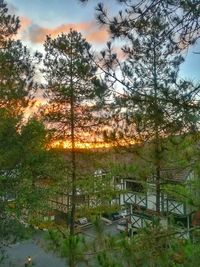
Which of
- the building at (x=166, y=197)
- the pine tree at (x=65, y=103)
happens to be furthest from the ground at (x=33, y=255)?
the building at (x=166, y=197)

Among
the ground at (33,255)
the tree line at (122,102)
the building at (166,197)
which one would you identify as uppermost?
the tree line at (122,102)

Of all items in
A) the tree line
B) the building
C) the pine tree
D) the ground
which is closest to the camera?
the tree line

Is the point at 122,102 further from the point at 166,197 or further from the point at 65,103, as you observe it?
the point at 65,103

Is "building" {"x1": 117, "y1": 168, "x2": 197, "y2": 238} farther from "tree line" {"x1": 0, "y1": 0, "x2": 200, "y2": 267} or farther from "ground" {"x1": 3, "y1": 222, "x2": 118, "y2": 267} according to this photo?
"ground" {"x1": 3, "y1": 222, "x2": 118, "y2": 267}

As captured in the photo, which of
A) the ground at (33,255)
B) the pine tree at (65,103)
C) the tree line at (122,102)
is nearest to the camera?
the tree line at (122,102)

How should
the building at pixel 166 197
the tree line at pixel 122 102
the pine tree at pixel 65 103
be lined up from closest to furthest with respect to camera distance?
the tree line at pixel 122 102, the building at pixel 166 197, the pine tree at pixel 65 103

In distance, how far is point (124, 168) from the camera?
1072cm

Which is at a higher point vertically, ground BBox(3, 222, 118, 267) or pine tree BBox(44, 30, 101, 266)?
pine tree BBox(44, 30, 101, 266)

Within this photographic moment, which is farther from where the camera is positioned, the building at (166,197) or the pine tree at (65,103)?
the pine tree at (65,103)

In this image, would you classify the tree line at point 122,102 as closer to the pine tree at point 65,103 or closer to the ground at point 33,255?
the pine tree at point 65,103

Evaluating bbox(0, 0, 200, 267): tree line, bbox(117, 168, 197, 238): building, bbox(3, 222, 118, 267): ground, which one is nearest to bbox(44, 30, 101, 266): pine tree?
bbox(0, 0, 200, 267): tree line

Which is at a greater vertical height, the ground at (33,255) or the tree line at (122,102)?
the tree line at (122,102)

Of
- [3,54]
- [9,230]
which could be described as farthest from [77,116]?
[9,230]

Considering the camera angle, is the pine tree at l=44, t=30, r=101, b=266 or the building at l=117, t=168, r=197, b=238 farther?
the pine tree at l=44, t=30, r=101, b=266
